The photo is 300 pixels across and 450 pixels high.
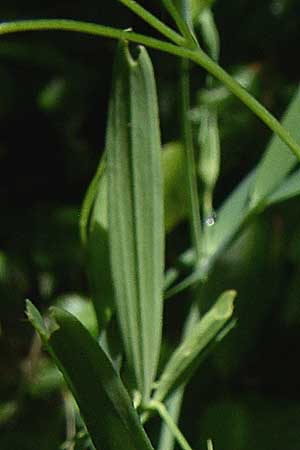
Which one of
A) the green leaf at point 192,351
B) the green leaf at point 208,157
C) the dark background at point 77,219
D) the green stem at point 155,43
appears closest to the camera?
the green stem at point 155,43

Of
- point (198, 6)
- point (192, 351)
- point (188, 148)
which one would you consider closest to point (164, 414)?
point (192, 351)

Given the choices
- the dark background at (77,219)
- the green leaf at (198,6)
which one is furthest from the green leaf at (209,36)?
the dark background at (77,219)

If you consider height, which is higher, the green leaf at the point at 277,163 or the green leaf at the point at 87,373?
the green leaf at the point at 87,373

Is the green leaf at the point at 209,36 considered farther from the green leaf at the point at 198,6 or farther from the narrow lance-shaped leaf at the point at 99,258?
the narrow lance-shaped leaf at the point at 99,258

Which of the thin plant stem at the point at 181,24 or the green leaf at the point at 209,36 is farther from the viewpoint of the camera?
the green leaf at the point at 209,36

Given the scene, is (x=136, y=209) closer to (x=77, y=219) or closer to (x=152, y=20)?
(x=152, y=20)

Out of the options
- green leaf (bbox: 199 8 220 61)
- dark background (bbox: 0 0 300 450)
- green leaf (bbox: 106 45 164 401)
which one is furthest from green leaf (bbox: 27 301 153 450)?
dark background (bbox: 0 0 300 450)

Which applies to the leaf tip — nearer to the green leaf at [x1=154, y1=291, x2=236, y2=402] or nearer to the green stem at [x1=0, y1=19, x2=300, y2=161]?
the green leaf at [x1=154, y1=291, x2=236, y2=402]
